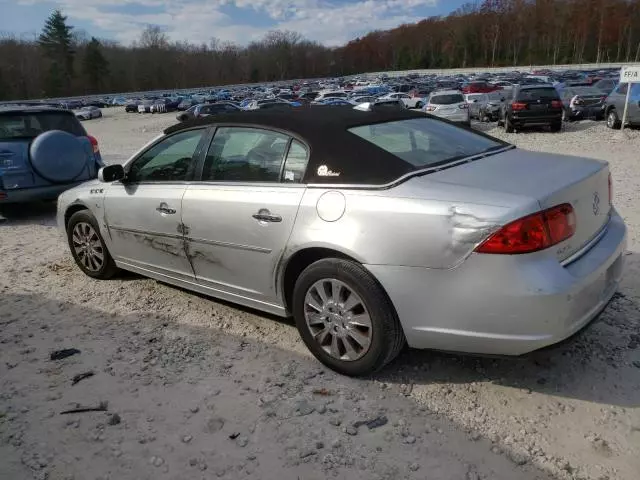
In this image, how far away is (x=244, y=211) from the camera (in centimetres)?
343

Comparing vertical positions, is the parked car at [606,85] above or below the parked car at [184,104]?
above

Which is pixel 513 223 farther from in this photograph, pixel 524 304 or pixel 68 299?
pixel 68 299

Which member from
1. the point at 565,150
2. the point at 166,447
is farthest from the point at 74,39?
the point at 166,447

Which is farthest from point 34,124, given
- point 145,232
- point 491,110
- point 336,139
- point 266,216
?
point 491,110

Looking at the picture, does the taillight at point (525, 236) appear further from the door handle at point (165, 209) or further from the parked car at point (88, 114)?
the parked car at point (88, 114)

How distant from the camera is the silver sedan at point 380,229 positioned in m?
2.57

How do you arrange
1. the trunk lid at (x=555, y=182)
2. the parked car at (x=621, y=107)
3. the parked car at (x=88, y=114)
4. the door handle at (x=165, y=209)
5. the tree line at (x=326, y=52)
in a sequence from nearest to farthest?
the trunk lid at (x=555, y=182) → the door handle at (x=165, y=209) → the parked car at (x=621, y=107) → the parked car at (x=88, y=114) → the tree line at (x=326, y=52)

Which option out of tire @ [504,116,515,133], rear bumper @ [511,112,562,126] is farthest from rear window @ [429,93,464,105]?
rear bumper @ [511,112,562,126]

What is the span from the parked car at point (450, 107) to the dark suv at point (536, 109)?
2.53 metres

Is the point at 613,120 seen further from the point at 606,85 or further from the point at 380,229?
the point at 380,229

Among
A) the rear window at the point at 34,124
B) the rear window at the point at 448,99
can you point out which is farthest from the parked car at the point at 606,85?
the rear window at the point at 34,124

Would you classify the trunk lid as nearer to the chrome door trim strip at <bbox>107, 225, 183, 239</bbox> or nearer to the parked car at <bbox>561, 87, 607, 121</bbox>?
the chrome door trim strip at <bbox>107, 225, 183, 239</bbox>

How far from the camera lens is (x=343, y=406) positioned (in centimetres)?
293

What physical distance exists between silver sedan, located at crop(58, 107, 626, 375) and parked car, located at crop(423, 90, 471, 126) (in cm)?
1734
